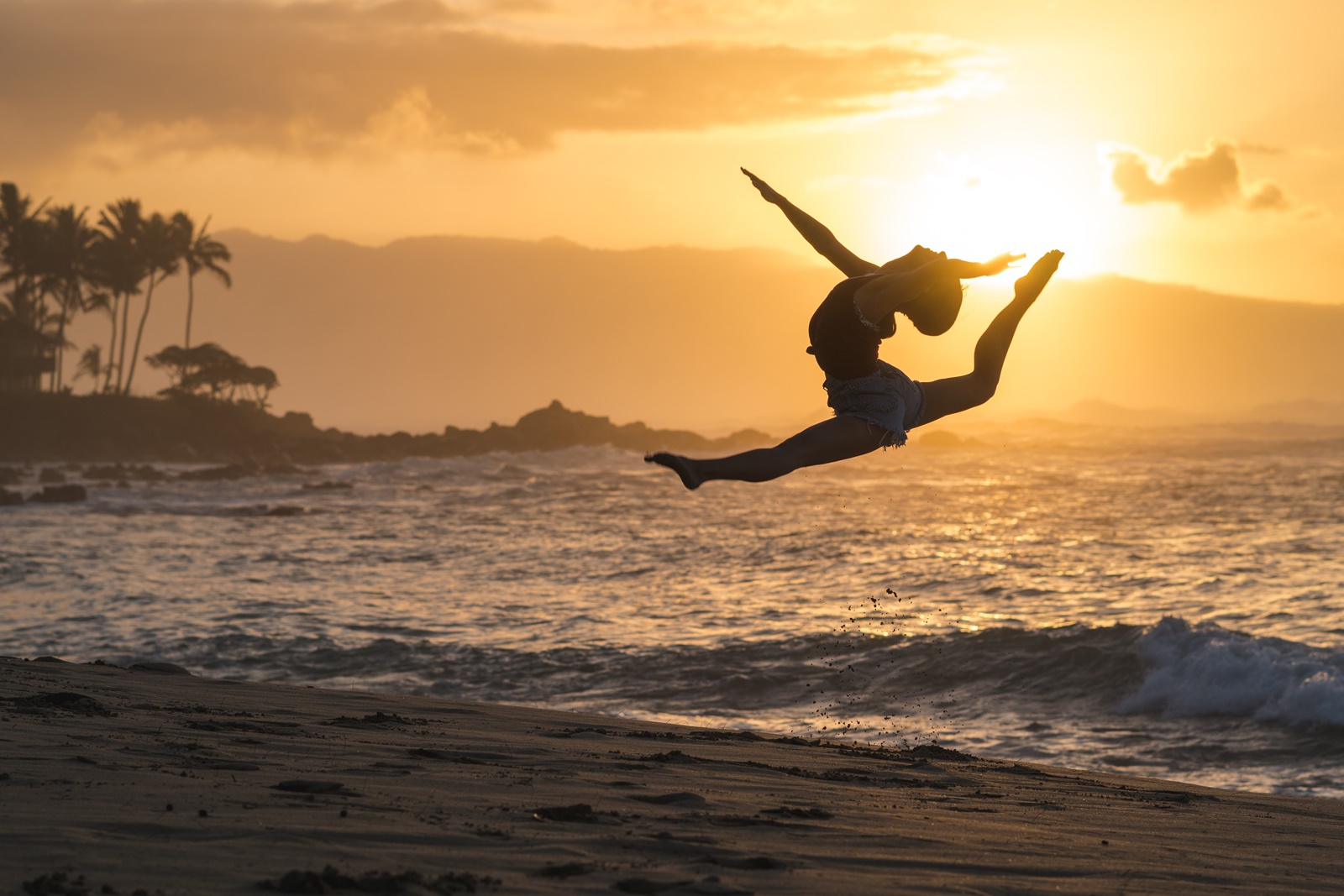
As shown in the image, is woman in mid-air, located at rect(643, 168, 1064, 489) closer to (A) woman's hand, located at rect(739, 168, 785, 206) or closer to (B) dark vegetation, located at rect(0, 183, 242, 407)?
(A) woman's hand, located at rect(739, 168, 785, 206)

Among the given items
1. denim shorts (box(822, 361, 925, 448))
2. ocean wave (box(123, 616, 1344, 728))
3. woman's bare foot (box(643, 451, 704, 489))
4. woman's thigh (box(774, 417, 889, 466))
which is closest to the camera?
woman's bare foot (box(643, 451, 704, 489))

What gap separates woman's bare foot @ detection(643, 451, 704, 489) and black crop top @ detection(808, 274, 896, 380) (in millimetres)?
895

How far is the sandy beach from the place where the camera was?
3863mm

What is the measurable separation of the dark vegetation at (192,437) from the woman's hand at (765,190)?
2411 inches

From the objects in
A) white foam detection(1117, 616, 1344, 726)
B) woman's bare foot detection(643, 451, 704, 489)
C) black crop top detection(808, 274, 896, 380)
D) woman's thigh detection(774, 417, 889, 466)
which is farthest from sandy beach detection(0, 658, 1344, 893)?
white foam detection(1117, 616, 1344, 726)

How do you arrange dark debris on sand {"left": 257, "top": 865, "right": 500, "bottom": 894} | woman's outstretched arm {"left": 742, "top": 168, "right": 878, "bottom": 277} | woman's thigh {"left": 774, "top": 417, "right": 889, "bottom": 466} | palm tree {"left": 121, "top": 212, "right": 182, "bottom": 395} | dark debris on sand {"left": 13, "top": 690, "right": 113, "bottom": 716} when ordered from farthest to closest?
palm tree {"left": 121, "top": 212, "right": 182, "bottom": 395}
dark debris on sand {"left": 13, "top": 690, "right": 113, "bottom": 716}
woman's outstretched arm {"left": 742, "top": 168, "right": 878, "bottom": 277}
woman's thigh {"left": 774, "top": 417, "right": 889, "bottom": 466}
dark debris on sand {"left": 257, "top": 865, "right": 500, "bottom": 894}

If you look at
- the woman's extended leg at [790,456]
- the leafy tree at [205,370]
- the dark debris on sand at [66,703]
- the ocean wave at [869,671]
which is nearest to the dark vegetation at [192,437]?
the leafy tree at [205,370]

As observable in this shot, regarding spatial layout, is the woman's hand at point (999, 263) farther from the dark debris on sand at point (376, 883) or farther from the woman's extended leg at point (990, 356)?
the dark debris on sand at point (376, 883)

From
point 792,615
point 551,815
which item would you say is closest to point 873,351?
point 551,815

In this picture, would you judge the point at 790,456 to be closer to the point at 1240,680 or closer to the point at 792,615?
the point at 1240,680

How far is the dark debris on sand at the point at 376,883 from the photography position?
354cm

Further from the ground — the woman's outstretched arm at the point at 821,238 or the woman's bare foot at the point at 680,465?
the woman's outstretched arm at the point at 821,238

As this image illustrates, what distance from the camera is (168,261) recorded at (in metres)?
76.0


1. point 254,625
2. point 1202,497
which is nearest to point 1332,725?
point 254,625
